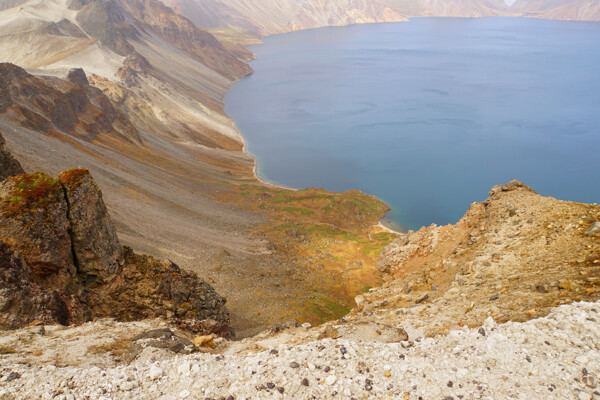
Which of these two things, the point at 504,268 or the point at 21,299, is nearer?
the point at 21,299

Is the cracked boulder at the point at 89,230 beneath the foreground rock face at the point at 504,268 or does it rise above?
beneath

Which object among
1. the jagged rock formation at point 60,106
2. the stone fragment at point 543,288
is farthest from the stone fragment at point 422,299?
the jagged rock formation at point 60,106

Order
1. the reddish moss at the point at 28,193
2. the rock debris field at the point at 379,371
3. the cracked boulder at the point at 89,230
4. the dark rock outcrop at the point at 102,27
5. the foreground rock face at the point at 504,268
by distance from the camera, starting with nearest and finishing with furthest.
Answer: the rock debris field at the point at 379,371 → the foreground rock face at the point at 504,268 → the reddish moss at the point at 28,193 → the cracked boulder at the point at 89,230 → the dark rock outcrop at the point at 102,27

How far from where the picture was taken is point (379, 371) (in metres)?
9.70

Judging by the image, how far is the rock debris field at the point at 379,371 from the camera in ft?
28.9

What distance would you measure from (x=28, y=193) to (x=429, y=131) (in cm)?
9793

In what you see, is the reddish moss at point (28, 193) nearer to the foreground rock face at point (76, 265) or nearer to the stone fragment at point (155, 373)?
the foreground rock face at point (76, 265)

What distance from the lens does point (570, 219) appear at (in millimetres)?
17406

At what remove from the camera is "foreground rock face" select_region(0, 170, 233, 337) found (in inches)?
606

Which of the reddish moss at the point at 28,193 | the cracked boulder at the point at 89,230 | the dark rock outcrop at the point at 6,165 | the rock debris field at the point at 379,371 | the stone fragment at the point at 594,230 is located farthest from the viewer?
the dark rock outcrop at the point at 6,165

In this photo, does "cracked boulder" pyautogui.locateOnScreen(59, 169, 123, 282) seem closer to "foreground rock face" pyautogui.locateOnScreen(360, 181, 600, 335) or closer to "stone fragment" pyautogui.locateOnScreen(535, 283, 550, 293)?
"foreground rock face" pyautogui.locateOnScreen(360, 181, 600, 335)

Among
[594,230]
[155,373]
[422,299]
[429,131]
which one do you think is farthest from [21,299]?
[429,131]

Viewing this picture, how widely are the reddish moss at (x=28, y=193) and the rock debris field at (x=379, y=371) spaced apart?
387 inches

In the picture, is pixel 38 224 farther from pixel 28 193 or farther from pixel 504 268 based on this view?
pixel 504 268
